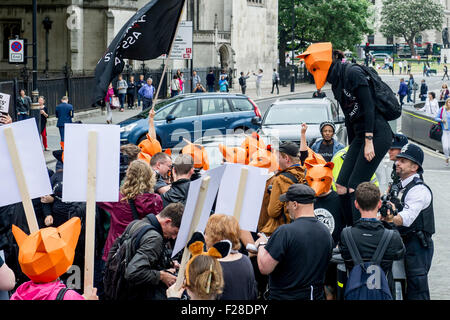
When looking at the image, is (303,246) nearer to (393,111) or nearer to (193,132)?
(393,111)

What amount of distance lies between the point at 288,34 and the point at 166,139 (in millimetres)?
51162

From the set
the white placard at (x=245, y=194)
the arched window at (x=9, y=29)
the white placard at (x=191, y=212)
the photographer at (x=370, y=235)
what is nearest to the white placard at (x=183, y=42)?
the arched window at (x=9, y=29)

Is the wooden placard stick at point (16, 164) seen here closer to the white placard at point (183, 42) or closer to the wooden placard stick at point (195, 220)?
the wooden placard stick at point (195, 220)

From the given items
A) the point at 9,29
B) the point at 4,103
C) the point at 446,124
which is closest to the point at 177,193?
the point at 4,103

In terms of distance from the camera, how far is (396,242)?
227 inches

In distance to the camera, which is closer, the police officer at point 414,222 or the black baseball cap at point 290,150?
the police officer at point 414,222

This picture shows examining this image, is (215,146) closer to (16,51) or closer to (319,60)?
(319,60)

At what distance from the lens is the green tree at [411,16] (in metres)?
113

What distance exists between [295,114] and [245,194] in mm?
12547

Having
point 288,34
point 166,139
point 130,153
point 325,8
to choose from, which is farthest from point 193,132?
point 288,34

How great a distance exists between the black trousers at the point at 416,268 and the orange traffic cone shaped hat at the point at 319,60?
5.45 feet

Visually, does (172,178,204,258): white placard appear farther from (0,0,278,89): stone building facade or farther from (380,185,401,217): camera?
(0,0,278,89): stone building facade

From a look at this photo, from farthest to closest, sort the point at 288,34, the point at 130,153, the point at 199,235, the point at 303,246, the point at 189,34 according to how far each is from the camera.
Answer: the point at 288,34 < the point at 189,34 < the point at 130,153 < the point at 303,246 < the point at 199,235
